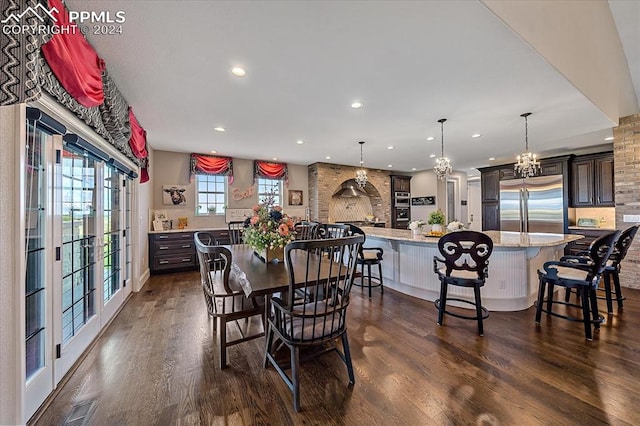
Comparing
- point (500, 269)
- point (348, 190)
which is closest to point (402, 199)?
point (348, 190)

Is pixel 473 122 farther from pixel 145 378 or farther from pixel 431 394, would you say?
pixel 145 378

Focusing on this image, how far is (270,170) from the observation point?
6680 mm

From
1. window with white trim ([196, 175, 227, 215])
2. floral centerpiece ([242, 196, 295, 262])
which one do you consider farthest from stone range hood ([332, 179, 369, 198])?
floral centerpiece ([242, 196, 295, 262])

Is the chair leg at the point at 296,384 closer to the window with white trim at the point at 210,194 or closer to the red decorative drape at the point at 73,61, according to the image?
the red decorative drape at the point at 73,61

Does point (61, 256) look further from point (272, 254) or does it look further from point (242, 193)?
point (242, 193)

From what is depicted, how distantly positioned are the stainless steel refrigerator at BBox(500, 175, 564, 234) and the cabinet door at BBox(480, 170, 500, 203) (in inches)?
5.6

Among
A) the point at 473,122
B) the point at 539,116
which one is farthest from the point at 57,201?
the point at 539,116

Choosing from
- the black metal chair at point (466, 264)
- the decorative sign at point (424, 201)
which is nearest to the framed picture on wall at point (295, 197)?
the decorative sign at point (424, 201)

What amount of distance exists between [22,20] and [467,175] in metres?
10.6

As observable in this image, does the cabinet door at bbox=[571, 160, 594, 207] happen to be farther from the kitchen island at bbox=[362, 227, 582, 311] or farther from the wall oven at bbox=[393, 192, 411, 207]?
the wall oven at bbox=[393, 192, 411, 207]

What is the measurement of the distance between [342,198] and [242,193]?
125 inches

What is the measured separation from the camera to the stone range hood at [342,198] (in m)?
6.95

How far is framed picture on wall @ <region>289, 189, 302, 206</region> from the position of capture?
7129 mm

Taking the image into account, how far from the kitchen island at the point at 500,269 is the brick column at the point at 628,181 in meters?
1.32
